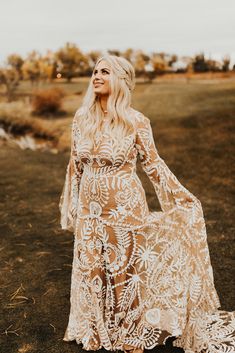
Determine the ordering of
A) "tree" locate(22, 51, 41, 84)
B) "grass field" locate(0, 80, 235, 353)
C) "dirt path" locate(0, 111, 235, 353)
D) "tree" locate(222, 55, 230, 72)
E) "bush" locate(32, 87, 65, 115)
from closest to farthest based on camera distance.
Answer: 1. "dirt path" locate(0, 111, 235, 353)
2. "grass field" locate(0, 80, 235, 353)
3. "tree" locate(222, 55, 230, 72)
4. "tree" locate(22, 51, 41, 84)
5. "bush" locate(32, 87, 65, 115)

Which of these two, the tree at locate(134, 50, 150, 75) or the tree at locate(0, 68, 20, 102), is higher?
the tree at locate(134, 50, 150, 75)

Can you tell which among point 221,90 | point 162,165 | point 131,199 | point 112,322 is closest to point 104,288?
point 112,322

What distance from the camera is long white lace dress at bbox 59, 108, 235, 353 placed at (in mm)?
2961

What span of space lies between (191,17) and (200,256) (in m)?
7.66

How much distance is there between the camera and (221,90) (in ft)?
35.6

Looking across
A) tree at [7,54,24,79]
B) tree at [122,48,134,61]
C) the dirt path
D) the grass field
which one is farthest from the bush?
tree at [122,48,134,61]

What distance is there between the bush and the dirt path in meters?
1.65

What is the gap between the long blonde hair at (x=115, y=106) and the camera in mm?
2879

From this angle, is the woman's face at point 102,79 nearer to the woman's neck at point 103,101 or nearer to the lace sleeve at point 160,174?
the woman's neck at point 103,101

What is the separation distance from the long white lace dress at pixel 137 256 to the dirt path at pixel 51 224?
0.93 ft

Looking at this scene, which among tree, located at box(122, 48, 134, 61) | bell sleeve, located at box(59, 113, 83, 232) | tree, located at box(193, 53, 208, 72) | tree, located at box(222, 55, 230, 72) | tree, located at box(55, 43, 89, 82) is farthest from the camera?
tree, located at box(55, 43, 89, 82)

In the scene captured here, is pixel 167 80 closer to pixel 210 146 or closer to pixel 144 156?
pixel 210 146

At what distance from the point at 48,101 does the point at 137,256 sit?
10.2 metres

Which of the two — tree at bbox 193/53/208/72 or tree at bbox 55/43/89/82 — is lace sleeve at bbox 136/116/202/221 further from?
tree at bbox 55/43/89/82
